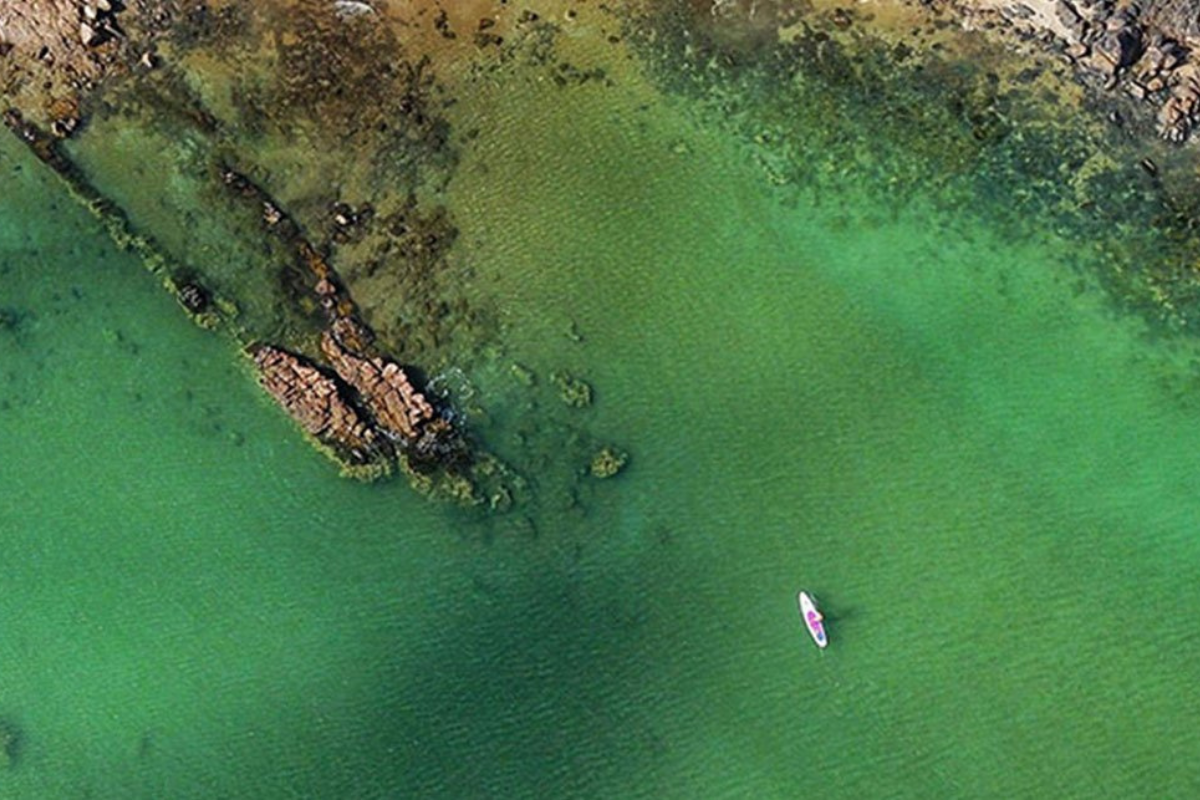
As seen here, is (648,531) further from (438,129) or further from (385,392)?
(438,129)

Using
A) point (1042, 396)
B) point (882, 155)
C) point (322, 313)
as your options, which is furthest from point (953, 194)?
point (322, 313)

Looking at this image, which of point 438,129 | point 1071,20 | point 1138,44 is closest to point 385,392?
point 438,129

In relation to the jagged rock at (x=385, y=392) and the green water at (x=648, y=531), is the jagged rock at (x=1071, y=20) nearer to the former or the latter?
the green water at (x=648, y=531)

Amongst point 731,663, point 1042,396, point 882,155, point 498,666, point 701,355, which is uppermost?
point 882,155

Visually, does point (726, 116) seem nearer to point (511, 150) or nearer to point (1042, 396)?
point (511, 150)

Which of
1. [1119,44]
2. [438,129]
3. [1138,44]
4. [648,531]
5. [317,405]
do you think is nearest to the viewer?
[648,531]

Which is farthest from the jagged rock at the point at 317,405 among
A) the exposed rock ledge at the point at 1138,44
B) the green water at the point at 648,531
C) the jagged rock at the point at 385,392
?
the exposed rock ledge at the point at 1138,44
